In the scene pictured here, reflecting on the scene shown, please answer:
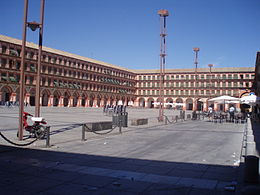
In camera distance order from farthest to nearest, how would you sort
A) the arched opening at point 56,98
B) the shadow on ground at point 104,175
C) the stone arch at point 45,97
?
the arched opening at point 56,98
the stone arch at point 45,97
the shadow on ground at point 104,175

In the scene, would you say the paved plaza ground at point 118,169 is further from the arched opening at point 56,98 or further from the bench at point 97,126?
the arched opening at point 56,98

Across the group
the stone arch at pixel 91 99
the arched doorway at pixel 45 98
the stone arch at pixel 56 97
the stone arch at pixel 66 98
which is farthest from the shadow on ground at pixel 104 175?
the stone arch at pixel 91 99

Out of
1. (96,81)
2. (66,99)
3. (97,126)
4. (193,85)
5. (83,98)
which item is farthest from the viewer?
(193,85)

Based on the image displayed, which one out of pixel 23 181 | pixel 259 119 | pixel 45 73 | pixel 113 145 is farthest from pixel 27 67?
pixel 23 181

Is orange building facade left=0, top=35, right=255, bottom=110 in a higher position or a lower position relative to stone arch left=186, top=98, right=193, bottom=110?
higher

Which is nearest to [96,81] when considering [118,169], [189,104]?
[189,104]

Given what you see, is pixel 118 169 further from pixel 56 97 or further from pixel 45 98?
pixel 56 97

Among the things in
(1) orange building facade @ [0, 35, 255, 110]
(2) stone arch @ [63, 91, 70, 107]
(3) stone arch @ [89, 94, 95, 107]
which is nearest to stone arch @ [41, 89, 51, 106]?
(1) orange building facade @ [0, 35, 255, 110]

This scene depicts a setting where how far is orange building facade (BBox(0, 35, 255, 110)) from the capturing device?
51688 mm

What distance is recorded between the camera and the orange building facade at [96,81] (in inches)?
2035

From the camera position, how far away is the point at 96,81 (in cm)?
7300

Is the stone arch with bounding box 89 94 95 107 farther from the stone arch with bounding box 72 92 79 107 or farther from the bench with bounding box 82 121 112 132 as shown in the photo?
the bench with bounding box 82 121 112 132

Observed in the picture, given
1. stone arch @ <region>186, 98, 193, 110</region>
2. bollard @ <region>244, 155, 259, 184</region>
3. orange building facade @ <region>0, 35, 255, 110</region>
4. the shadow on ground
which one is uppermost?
orange building facade @ <region>0, 35, 255, 110</region>

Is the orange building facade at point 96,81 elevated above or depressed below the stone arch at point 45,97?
above
